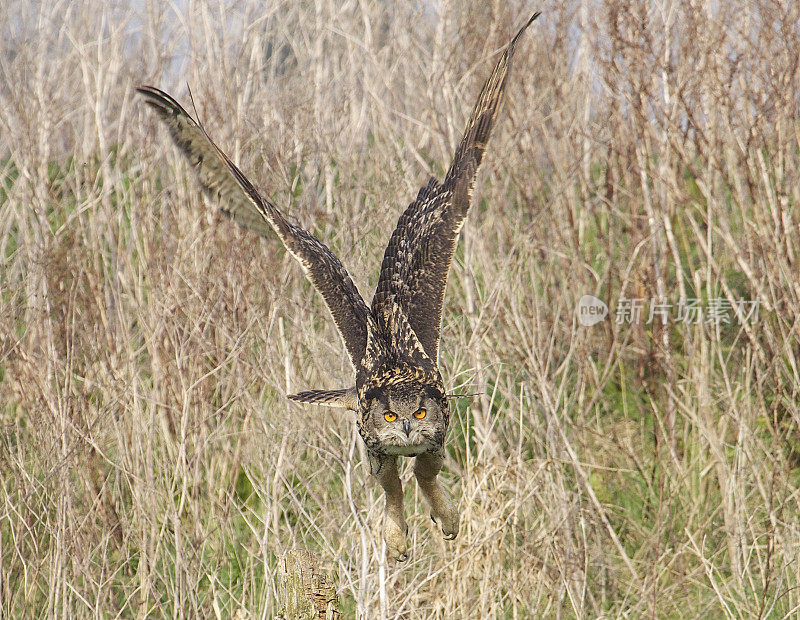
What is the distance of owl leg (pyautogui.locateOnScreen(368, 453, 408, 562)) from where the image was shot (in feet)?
9.77

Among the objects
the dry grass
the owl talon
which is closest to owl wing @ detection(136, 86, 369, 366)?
the owl talon

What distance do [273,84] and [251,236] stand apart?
143 cm

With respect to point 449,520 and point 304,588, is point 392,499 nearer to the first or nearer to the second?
point 449,520

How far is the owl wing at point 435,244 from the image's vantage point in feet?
10.3

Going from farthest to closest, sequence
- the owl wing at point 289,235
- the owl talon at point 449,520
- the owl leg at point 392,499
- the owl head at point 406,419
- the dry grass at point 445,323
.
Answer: the dry grass at point 445,323 → the owl talon at point 449,520 → the owl wing at point 289,235 → the owl leg at point 392,499 → the owl head at point 406,419

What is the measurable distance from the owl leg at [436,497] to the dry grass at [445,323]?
3.23ft

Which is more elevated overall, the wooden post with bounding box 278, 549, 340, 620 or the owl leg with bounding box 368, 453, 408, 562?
the owl leg with bounding box 368, 453, 408, 562

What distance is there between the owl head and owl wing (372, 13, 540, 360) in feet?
1.05

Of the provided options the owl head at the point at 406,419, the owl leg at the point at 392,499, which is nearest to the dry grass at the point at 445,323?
the owl leg at the point at 392,499

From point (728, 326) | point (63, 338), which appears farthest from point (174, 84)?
point (728, 326)

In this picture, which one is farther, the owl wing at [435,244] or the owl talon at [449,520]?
the owl talon at [449,520]

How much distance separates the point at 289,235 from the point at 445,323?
9.44 feet

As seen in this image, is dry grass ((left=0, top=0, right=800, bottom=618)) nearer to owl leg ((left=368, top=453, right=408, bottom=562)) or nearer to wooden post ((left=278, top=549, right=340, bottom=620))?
owl leg ((left=368, top=453, right=408, bottom=562))

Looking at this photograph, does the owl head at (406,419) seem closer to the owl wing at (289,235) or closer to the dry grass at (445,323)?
the owl wing at (289,235)
